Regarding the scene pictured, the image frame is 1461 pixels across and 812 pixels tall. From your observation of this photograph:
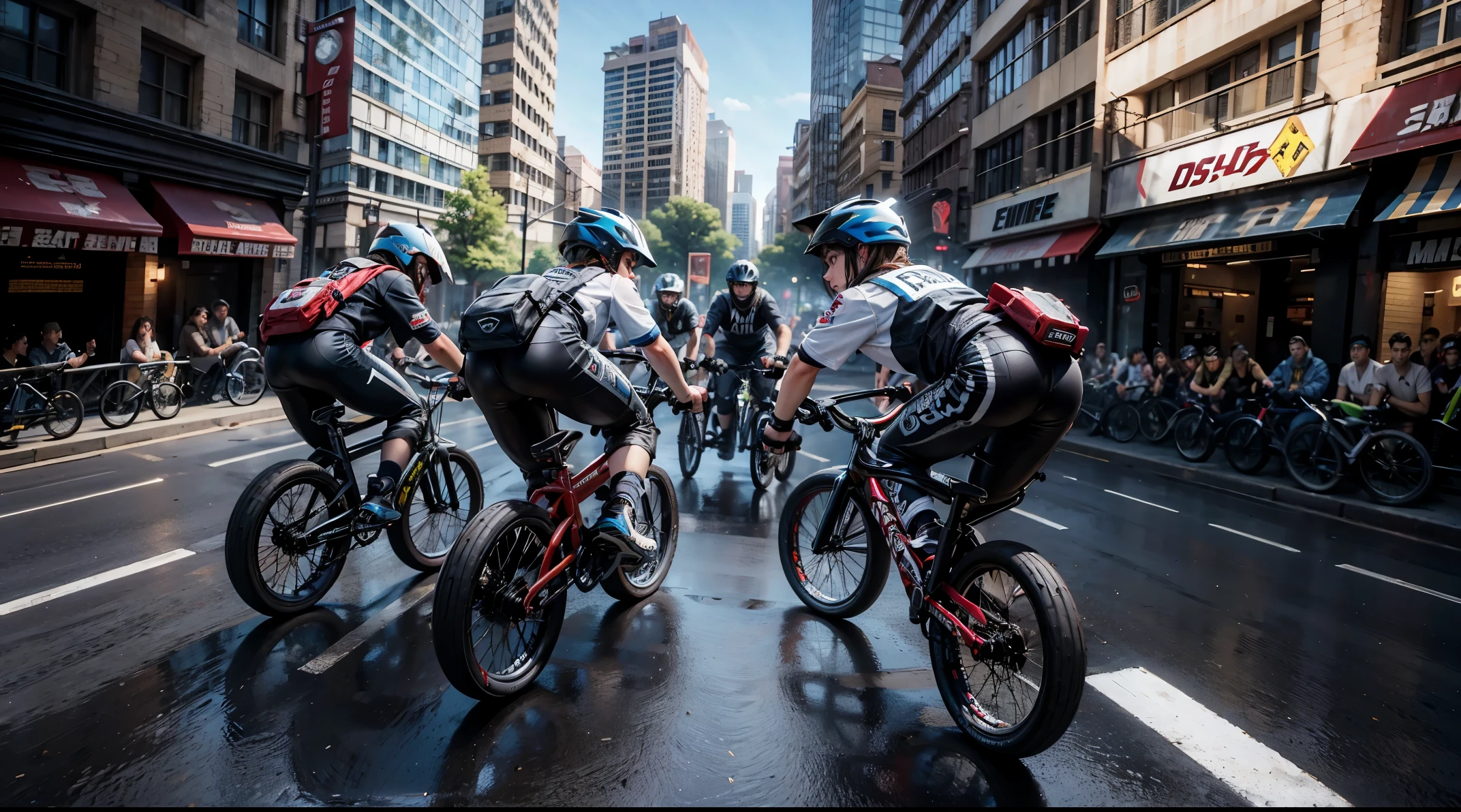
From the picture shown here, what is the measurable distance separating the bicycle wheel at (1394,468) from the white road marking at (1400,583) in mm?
3310

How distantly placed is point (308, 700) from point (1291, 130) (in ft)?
56.5

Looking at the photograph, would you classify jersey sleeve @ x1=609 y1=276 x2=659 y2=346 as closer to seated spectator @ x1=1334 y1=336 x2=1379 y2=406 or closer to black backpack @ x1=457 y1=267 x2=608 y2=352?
black backpack @ x1=457 y1=267 x2=608 y2=352

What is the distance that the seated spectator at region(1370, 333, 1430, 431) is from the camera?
9172 millimetres

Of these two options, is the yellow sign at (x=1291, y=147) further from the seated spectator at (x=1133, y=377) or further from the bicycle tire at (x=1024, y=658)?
the bicycle tire at (x=1024, y=658)

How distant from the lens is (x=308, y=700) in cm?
307

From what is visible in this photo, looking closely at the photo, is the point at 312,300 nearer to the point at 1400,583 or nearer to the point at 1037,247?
the point at 1400,583

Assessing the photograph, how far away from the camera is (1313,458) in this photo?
30.8 feet

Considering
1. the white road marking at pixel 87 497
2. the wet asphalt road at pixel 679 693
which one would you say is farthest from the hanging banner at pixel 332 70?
the wet asphalt road at pixel 679 693

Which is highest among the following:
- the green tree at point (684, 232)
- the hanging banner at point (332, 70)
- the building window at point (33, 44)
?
the green tree at point (684, 232)

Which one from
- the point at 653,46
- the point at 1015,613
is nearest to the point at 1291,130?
the point at 1015,613

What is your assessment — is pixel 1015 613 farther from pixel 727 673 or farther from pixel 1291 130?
pixel 1291 130

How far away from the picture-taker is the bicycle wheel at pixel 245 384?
44.2 ft

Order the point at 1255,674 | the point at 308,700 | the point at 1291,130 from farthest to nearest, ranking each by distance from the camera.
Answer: the point at 1291,130
the point at 1255,674
the point at 308,700

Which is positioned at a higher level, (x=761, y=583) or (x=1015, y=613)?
(x=1015, y=613)
